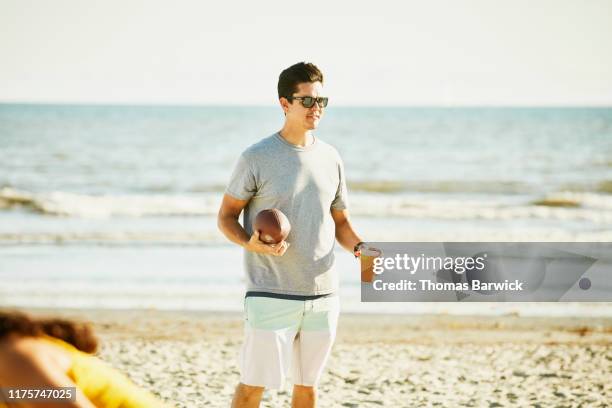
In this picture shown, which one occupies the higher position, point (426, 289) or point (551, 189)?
point (551, 189)

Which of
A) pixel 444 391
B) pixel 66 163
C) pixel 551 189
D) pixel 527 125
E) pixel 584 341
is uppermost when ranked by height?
pixel 527 125

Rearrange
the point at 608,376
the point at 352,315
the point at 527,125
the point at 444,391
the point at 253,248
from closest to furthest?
the point at 253,248, the point at 444,391, the point at 608,376, the point at 352,315, the point at 527,125

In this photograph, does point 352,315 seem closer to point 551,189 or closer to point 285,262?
point 285,262

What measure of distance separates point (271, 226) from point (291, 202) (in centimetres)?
22

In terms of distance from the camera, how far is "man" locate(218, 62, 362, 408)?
141 inches

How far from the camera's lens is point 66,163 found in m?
29.4

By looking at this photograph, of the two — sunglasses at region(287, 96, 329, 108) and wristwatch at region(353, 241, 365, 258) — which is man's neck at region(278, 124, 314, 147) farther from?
wristwatch at region(353, 241, 365, 258)

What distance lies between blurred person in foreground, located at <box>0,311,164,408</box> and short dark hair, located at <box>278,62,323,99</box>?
5.46 feet

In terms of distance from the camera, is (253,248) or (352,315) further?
(352,315)

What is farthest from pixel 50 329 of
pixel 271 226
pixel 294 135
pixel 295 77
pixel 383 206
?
pixel 383 206


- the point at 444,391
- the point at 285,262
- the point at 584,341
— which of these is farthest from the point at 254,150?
the point at 584,341

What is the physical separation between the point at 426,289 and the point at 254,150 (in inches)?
246

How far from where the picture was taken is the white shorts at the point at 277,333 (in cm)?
356

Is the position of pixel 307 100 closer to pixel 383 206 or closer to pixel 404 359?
pixel 404 359
